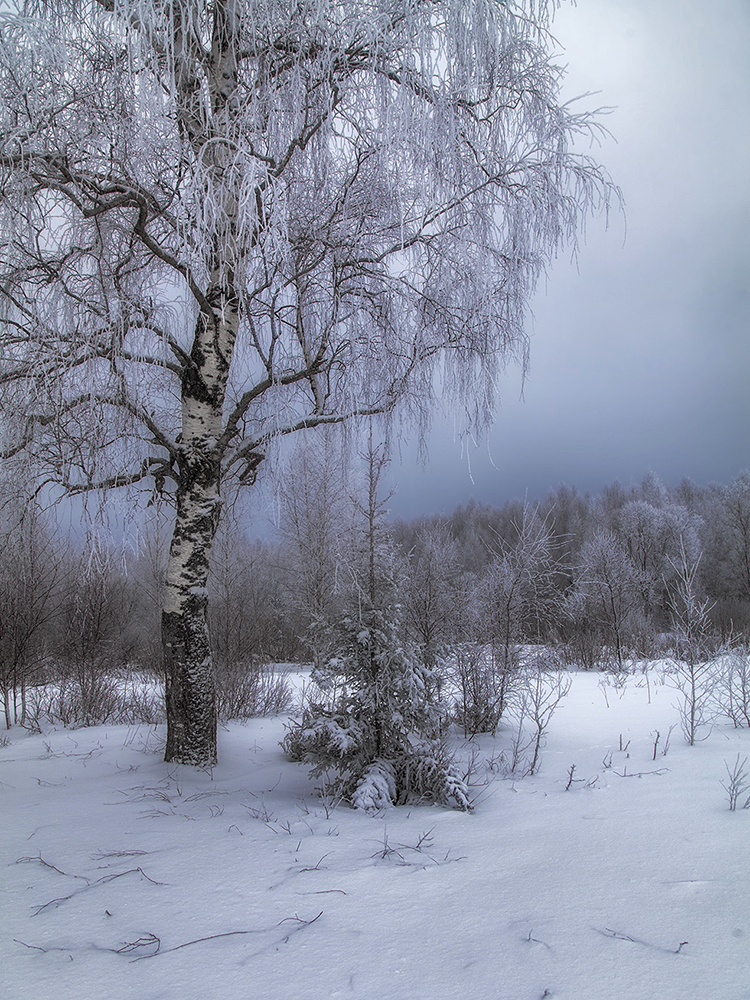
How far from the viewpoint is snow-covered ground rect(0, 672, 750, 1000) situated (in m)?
1.69

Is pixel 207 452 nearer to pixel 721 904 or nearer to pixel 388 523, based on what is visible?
pixel 388 523

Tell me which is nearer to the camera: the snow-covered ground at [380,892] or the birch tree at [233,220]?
the snow-covered ground at [380,892]


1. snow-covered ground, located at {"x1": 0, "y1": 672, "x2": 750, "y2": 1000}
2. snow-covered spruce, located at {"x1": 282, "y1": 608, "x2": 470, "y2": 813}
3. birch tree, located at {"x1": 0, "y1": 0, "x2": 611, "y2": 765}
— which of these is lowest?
snow-covered ground, located at {"x1": 0, "y1": 672, "x2": 750, "y2": 1000}

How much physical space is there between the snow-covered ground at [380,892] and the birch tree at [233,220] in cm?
129

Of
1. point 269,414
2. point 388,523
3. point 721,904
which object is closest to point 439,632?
point 388,523

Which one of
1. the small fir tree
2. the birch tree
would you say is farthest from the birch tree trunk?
the small fir tree

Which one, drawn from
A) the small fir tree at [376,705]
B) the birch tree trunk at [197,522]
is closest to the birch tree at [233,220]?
the birch tree trunk at [197,522]

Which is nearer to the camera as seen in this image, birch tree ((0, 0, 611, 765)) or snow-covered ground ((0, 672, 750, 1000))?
snow-covered ground ((0, 672, 750, 1000))

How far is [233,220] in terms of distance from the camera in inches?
149

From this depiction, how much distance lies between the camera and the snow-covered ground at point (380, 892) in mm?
1693

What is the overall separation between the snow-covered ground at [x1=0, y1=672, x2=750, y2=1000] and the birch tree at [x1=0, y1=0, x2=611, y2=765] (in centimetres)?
129

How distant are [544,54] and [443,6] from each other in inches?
32.8

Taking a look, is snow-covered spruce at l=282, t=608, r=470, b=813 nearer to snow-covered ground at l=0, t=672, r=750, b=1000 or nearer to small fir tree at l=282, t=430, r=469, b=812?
small fir tree at l=282, t=430, r=469, b=812

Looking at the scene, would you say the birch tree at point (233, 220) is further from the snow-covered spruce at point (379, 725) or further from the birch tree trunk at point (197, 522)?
the snow-covered spruce at point (379, 725)
